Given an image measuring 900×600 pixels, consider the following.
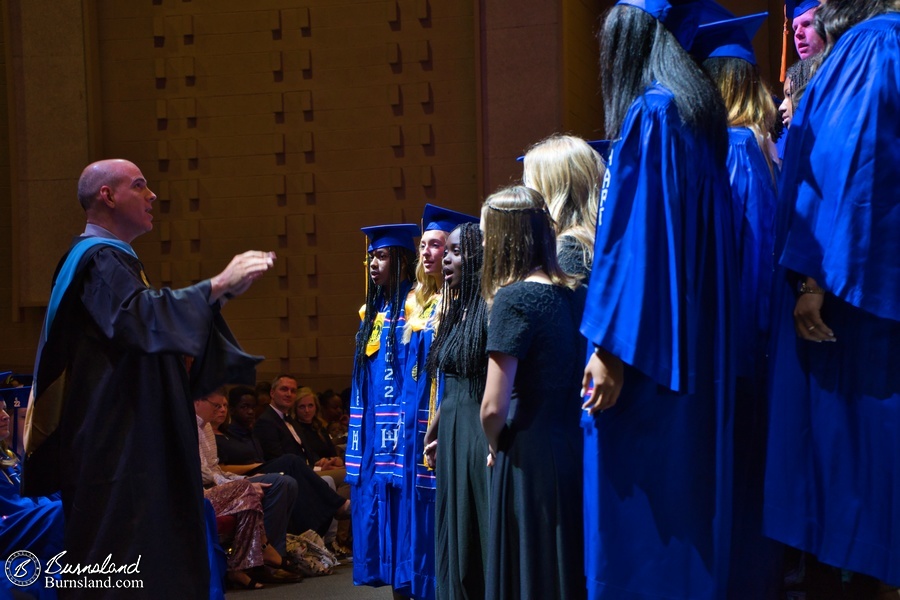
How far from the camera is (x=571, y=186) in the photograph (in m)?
3.54

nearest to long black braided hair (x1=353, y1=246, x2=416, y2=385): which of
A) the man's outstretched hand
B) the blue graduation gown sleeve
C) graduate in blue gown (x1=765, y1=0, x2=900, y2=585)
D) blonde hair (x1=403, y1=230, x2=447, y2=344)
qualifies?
blonde hair (x1=403, y1=230, x2=447, y2=344)

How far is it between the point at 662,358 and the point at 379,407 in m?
3.19

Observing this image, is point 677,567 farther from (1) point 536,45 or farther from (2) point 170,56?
(2) point 170,56

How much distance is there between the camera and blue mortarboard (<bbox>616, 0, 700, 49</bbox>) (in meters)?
2.62

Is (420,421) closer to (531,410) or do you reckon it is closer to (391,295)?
(391,295)

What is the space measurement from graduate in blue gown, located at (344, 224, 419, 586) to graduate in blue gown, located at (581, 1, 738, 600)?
2825mm

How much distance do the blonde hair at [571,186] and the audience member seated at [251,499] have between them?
3.57m

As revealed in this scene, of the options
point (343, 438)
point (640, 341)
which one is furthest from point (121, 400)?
point (343, 438)

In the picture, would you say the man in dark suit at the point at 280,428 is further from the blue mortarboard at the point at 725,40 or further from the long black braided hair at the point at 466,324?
the blue mortarboard at the point at 725,40

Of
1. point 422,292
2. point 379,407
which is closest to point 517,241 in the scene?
point 422,292

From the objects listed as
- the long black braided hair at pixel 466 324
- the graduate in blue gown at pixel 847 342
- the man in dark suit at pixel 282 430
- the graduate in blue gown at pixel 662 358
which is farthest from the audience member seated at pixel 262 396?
the graduate in blue gown at pixel 847 342

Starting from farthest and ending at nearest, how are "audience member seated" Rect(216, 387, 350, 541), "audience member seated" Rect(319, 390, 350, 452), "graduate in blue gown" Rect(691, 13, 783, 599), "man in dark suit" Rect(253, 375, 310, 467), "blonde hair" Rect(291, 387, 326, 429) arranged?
1. "audience member seated" Rect(319, 390, 350, 452)
2. "blonde hair" Rect(291, 387, 326, 429)
3. "man in dark suit" Rect(253, 375, 310, 467)
4. "audience member seated" Rect(216, 387, 350, 541)
5. "graduate in blue gown" Rect(691, 13, 783, 599)

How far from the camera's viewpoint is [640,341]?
2379 millimetres

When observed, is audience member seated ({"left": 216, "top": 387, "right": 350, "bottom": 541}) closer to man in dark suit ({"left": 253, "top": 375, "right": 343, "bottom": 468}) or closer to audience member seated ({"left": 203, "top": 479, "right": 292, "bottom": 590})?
man in dark suit ({"left": 253, "top": 375, "right": 343, "bottom": 468})
